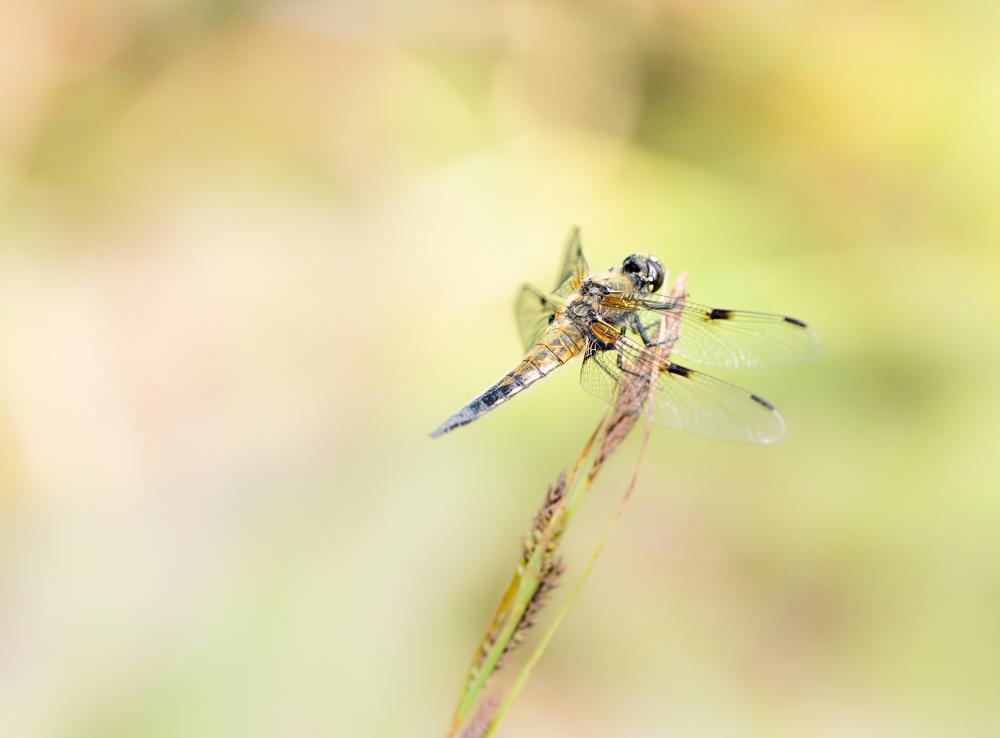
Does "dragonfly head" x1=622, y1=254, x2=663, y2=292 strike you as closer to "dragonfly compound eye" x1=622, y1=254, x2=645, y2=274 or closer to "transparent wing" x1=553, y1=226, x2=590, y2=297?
"dragonfly compound eye" x1=622, y1=254, x2=645, y2=274

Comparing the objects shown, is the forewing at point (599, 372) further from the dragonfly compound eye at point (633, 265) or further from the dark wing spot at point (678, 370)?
the dragonfly compound eye at point (633, 265)

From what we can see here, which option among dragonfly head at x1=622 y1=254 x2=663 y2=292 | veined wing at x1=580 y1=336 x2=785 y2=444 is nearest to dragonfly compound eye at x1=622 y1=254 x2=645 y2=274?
dragonfly head at x1=622 y1=254 x2=663 y2=292

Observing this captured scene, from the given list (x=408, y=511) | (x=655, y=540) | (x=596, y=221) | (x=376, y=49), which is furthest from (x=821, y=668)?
(x=376, y=49)

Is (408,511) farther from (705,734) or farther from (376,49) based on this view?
(376,49)

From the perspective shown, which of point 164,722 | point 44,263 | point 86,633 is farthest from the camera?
point 44,263

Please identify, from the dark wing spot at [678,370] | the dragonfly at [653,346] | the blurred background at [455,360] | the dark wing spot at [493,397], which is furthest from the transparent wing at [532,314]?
the blurred background at [455,360]
